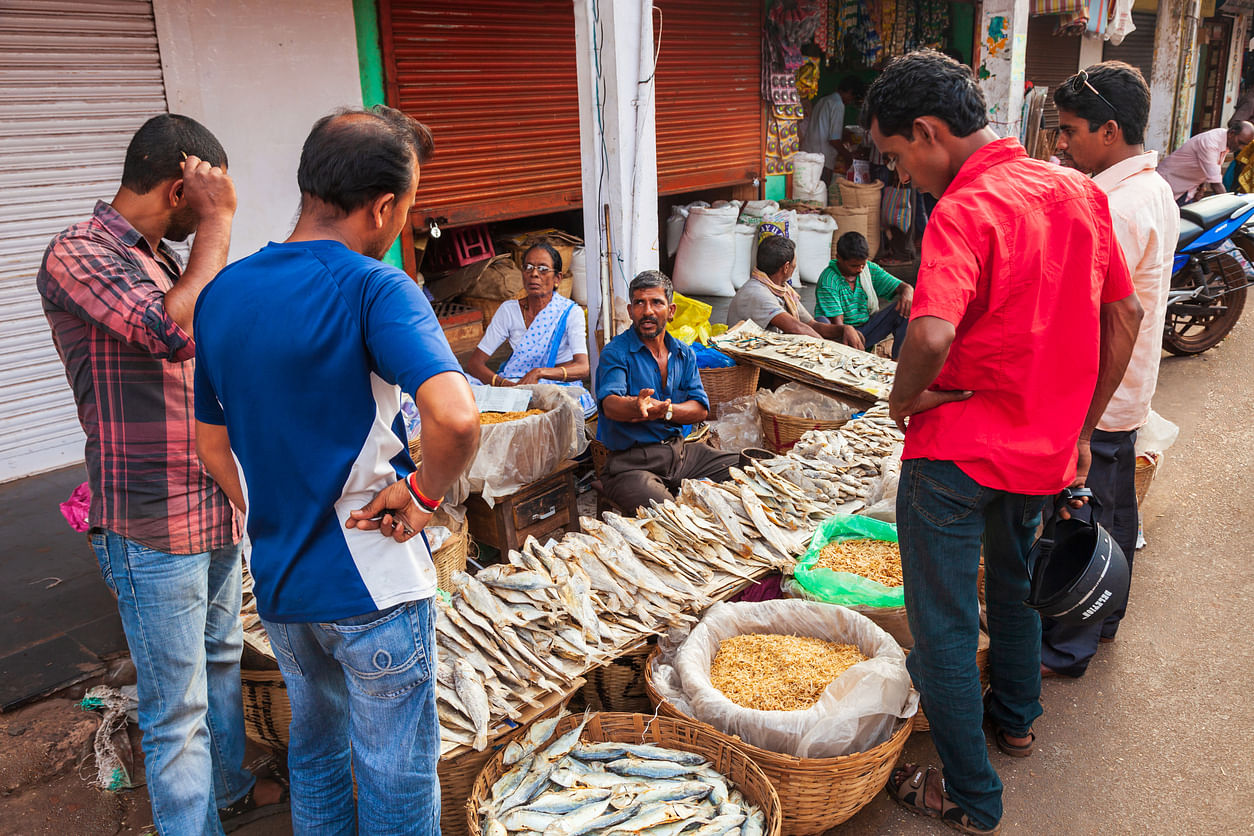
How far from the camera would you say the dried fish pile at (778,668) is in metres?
2.83

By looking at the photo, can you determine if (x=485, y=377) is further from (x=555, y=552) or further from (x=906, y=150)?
(x=906, y=150)

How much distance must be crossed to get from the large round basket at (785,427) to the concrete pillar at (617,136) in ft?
3.92

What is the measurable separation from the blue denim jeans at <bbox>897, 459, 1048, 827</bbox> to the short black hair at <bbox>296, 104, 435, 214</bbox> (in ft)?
5.40

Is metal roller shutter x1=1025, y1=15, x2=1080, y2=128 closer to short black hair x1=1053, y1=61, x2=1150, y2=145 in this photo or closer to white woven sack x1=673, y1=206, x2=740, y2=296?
white woven sack x1=673, y1=206, x2=740, y2=296

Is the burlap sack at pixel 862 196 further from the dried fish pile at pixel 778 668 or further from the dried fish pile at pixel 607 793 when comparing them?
the dried fish pile at pixel 607 793

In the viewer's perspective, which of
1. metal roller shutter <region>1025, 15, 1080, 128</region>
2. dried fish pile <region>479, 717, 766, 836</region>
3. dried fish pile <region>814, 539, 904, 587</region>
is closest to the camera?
dried fish pile <region>479, 717, 766, 836</region>

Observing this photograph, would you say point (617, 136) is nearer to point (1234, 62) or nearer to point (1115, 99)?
point (1115, 99)

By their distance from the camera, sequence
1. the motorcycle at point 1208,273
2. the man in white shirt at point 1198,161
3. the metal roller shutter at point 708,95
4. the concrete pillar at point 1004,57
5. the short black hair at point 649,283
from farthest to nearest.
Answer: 1. the man in white shirt at point 1198,161
2. the metal roller shutter at point 708,95
3. the concrete pillar at point 1004,57
4. the motorcycle at point 1208,273
5. the short black hair at point 649,283

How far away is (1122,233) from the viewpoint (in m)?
3.26

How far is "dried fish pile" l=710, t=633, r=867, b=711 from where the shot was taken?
2828 millimetres

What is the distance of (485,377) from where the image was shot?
5.31 metres

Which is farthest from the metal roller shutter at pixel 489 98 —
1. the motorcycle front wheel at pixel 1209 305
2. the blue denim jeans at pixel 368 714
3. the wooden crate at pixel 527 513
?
the motorcycle front wheel at pixel 1209 305

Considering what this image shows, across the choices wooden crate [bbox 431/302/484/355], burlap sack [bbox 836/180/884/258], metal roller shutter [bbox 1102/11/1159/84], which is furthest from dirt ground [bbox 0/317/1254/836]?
metal roller shutter [bbox 1102/11/1159/84]

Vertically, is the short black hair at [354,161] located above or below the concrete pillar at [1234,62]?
below
